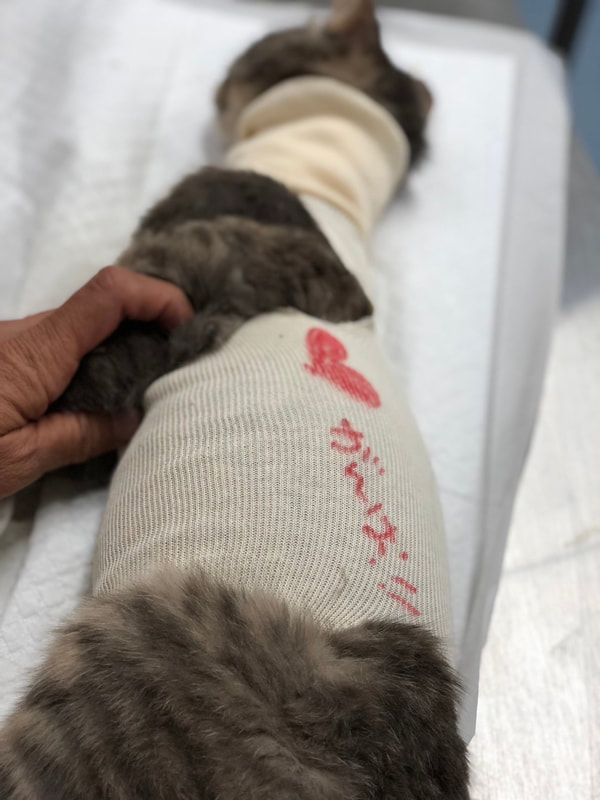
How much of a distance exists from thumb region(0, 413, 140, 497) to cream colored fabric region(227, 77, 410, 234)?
37cm

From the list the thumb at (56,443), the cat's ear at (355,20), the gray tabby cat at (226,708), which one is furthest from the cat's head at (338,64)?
the gray tabby cat at (226,708)

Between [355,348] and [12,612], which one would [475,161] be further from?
[12,612]

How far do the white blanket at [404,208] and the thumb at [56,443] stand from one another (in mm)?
64

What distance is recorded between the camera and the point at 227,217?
0.81m

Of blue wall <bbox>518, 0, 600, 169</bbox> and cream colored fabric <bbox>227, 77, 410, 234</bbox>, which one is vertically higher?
cream colored fabric <bbox>227, 77, 410, 234</bbox>

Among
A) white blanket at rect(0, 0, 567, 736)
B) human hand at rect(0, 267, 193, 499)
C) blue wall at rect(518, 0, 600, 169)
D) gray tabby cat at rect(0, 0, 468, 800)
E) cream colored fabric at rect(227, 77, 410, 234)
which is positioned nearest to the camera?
gray tabby cat at rect(0, 0, 468, 800)

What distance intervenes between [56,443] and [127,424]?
0.25 feet

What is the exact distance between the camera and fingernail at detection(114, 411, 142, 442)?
73 cm

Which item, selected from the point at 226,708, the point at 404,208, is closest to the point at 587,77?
the point at 404,208

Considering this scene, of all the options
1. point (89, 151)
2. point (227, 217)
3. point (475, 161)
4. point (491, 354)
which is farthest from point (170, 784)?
point (475, 161)

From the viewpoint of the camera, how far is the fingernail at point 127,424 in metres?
0.73

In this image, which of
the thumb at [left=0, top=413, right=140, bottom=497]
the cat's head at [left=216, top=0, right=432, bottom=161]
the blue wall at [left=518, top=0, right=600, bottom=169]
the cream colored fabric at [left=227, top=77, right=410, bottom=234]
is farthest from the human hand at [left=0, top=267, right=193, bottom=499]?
the blue wall at [left=518, top=0, right=600, bottom=169]

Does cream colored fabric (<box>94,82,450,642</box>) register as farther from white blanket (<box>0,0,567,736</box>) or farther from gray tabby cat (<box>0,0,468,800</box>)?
white blanket (<box>0,0,567,736</box>)

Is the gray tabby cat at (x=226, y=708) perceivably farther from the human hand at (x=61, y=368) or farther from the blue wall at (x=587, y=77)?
the blue wall at (x=587, y=77)
